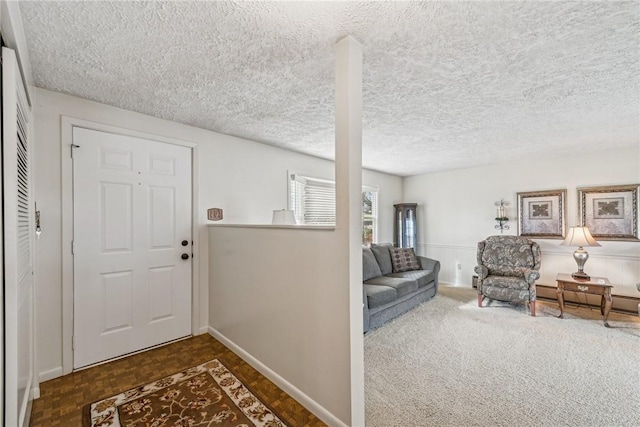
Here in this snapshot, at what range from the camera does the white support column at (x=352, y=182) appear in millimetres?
1520

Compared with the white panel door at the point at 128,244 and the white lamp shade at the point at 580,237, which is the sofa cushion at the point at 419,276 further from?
the white panel door at the point at 128,244

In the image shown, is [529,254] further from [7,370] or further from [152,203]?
[7,370]

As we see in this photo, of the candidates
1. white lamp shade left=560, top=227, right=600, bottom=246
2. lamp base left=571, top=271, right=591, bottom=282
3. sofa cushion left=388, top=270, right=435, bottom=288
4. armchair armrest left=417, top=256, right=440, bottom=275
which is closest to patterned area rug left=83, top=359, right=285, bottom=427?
sofa cushion left=388, top=270, right=435, bottom=288

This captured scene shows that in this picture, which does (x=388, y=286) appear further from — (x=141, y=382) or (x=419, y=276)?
(x=141, y=382)

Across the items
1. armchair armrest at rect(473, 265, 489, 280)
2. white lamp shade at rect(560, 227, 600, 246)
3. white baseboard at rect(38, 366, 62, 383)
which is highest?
white lamp shade at rect(560, 227, 600, 246)

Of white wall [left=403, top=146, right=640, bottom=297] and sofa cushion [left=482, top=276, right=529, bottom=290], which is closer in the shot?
sofa cushion [left=482, top=276, right=529, bottom=290]

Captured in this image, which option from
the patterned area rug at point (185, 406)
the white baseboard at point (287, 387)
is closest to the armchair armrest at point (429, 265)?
the white baseboard at point (287, 387)

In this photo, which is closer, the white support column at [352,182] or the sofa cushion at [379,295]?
the white support column at [352,182]

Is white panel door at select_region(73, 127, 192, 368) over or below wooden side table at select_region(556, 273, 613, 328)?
over

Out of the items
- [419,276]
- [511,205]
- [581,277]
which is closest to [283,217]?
[419,276]

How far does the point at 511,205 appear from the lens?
4824 mm

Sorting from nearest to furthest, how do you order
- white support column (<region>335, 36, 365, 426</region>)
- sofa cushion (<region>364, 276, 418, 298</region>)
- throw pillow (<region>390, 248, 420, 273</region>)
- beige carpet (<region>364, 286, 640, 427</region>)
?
white support column (<region>335, 36, 365, 426</region>), beige carpet (<region>364, 286, 640, 427</region>), sofa cushion (<region>364, 276, 418, 298</region>), throw pillow (<region>390, 248, 420, 273</region>)

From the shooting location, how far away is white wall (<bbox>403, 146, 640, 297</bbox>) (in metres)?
3.89

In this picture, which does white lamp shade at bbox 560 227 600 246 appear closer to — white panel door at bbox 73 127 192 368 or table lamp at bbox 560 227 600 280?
table lamp at bbox 560 227 600 280
